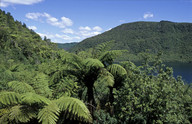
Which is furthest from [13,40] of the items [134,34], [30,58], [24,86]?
[134,34]

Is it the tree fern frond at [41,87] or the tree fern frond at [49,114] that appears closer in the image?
the tree fern frond at [49,114]

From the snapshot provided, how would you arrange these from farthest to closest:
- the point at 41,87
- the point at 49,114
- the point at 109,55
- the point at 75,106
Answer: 1. the point at 109,55
2. the point at 41,87
3. the point at 75,106
4. the point at 49,114

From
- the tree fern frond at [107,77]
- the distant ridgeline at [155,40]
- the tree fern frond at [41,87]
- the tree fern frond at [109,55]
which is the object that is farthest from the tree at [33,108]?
the distant ridgeline at [155,40]

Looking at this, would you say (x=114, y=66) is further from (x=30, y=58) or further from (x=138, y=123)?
(x=30, y=58)

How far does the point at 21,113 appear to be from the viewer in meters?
2.97

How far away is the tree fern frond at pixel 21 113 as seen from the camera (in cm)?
290

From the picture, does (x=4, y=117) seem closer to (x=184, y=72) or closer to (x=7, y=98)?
(x=7, y=98)

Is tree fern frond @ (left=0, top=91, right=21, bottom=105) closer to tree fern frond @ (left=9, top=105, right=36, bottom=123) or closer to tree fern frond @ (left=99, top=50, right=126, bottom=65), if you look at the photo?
tree fern frond @ (left=9, top=105, right=36, bottom=123)

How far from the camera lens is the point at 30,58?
3797cm

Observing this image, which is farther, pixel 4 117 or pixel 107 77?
pixel 107 77

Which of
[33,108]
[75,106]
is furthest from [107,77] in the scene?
[33,108]

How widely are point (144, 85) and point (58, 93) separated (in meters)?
2.34

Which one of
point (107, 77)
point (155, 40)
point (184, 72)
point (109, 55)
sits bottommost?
point (184, 72)

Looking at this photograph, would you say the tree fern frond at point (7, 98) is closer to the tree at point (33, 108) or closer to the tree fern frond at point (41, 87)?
the tree at point (33, 108)
